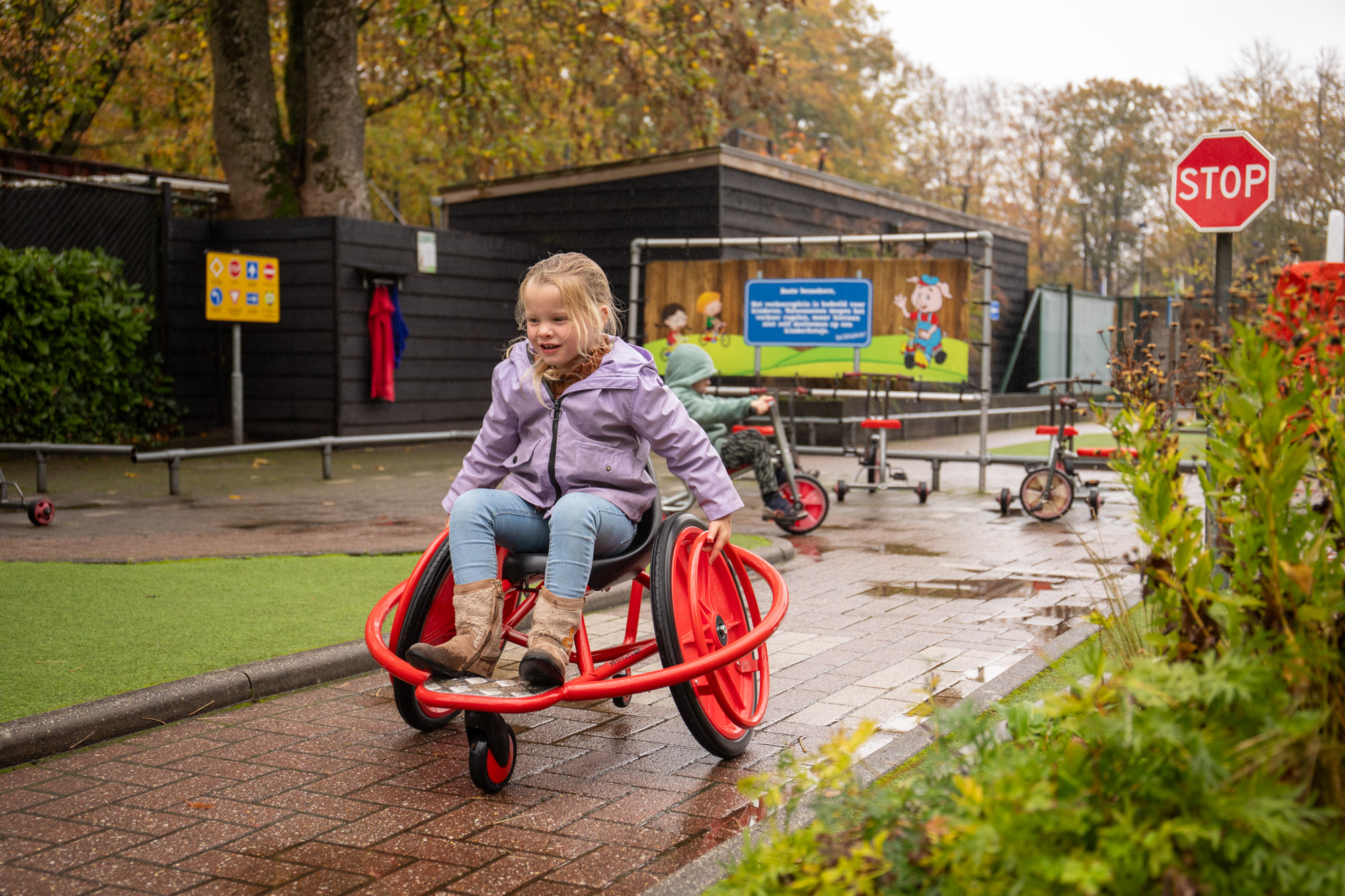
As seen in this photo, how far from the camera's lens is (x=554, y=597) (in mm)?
3566

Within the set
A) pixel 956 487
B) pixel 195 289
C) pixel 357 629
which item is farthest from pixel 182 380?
pixel 357 629

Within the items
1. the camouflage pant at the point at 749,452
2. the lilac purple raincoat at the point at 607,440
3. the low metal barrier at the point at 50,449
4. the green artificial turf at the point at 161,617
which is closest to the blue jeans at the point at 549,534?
the lilac purple raincoat at the point at 607,440

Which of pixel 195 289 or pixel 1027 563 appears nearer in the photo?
pixel 1027 563

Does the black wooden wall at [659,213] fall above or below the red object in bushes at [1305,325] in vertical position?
above

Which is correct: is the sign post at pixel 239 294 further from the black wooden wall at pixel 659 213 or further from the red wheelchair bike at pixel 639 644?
the red wheelchair bike at pixel 639 644

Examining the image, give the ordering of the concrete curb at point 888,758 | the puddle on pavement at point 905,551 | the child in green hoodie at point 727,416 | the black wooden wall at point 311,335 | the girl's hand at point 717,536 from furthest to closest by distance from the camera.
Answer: the black wooden wall at point 311,335 → the child in green hoodie at point 727,416 → the puddle on pavement at point 905,551 → the girl's hand at point 717,536 → the concrete curb at point 888,758

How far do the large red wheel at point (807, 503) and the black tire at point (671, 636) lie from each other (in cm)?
547

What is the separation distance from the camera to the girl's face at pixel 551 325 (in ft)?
12.4

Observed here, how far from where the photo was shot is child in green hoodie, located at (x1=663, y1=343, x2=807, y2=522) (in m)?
8.80

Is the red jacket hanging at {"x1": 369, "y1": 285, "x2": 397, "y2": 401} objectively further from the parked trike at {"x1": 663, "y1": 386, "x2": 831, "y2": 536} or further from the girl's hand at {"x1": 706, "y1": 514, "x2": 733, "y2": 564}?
the girl's hand at {"x1": 706, "y1": 514, "x2": 733, "y2": 564}

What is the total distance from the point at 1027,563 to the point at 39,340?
11086 millimetres

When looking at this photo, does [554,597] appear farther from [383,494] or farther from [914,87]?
[914,87]

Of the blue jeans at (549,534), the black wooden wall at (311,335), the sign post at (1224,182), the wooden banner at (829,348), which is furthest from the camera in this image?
the black wooden wall at (311,335)

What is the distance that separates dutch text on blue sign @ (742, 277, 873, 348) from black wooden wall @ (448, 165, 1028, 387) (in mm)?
4475
